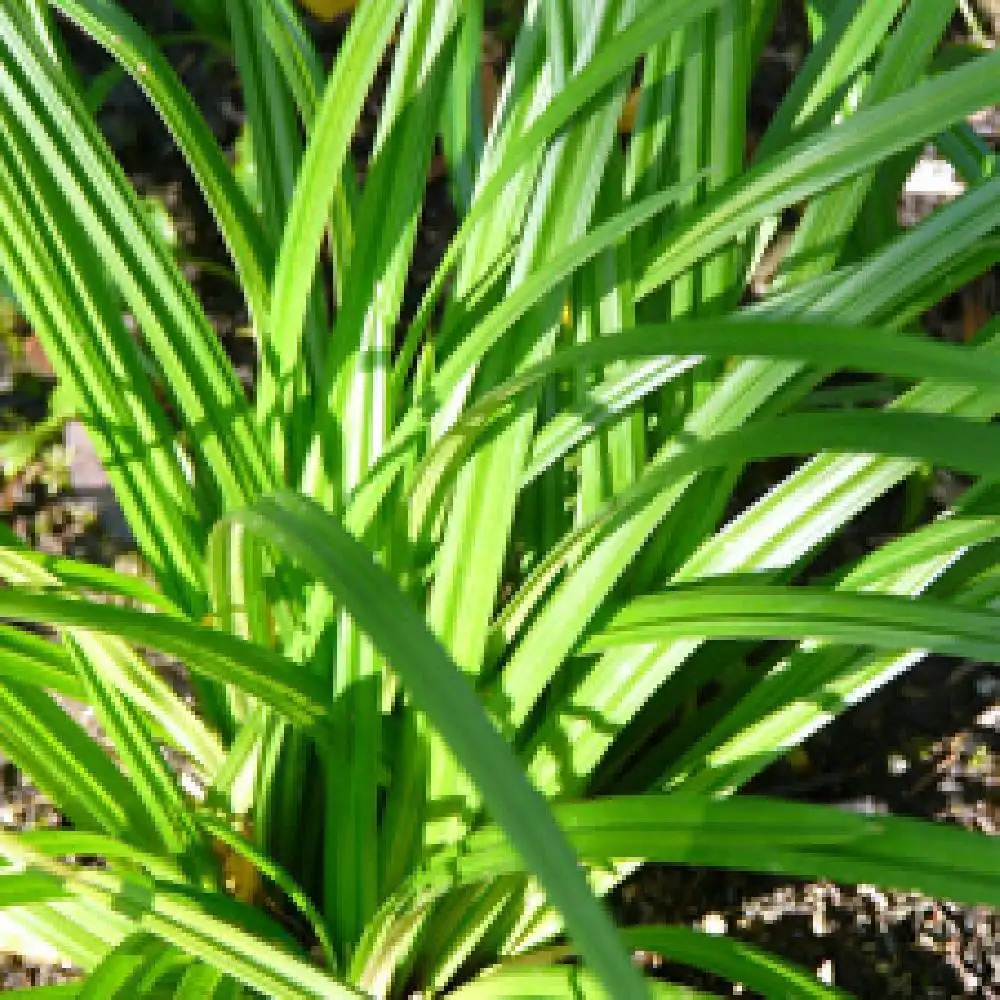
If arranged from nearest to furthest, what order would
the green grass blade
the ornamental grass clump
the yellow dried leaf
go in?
the green grass blade < the ornamental grass clump < the yellow dried leaf

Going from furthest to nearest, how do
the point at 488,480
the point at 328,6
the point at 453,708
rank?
the point at 328,6 < the point at 488,480 < the point at 453,708

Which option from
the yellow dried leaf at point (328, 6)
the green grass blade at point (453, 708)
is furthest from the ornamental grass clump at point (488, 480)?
the yellow dried leaf at point (328, 6)

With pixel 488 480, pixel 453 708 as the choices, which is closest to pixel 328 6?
pixel 488 480

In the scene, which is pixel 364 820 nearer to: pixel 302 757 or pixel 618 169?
pixel 302 757

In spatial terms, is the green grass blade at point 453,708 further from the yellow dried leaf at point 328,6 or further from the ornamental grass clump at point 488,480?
the yellow dried leaf at point 328,6

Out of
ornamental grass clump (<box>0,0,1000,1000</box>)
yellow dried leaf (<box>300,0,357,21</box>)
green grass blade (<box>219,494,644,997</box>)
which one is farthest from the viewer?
yellow dried leaf (<box>300,0,357,21</box>)

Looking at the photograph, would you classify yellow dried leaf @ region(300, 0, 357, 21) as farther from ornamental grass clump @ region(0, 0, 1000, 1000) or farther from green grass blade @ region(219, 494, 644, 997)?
green grass blade @ region(219, 494, 644, 997)

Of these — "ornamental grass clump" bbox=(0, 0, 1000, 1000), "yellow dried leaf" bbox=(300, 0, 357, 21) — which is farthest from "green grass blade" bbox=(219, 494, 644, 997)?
"yellow dried leaf" bbox=(300, 0, 357, 21)

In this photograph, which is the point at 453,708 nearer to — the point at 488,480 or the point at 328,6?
the point at 488,480
